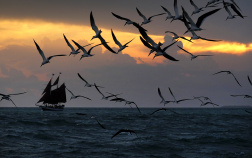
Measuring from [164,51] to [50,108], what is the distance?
120 meters

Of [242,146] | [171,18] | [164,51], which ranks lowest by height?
[242,146]

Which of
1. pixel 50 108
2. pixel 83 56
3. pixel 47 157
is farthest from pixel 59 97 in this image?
pixel 83 56

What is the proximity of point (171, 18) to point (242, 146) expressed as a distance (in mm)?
19561

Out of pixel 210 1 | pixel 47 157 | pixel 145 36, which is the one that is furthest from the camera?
pixel 47 157

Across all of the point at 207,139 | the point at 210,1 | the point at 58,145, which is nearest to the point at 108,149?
the point at 58,145

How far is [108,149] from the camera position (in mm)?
28328

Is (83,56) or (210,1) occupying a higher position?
(210,1)

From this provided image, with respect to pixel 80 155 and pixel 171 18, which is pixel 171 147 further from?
pixel 171 18

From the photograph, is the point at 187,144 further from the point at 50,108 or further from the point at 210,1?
the point at 50,108

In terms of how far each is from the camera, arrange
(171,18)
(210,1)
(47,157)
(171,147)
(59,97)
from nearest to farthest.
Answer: (210,1), (171,18), (47,157), (171,147), (59,97)

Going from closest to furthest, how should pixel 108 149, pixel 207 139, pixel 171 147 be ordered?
1. pixel 108 149
2. pixel 171 147
3. pixel 207 139

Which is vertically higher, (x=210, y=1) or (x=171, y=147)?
(x=210, y=1)

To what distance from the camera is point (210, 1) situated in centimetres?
1541

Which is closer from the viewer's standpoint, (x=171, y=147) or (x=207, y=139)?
(x=171, y=147)
